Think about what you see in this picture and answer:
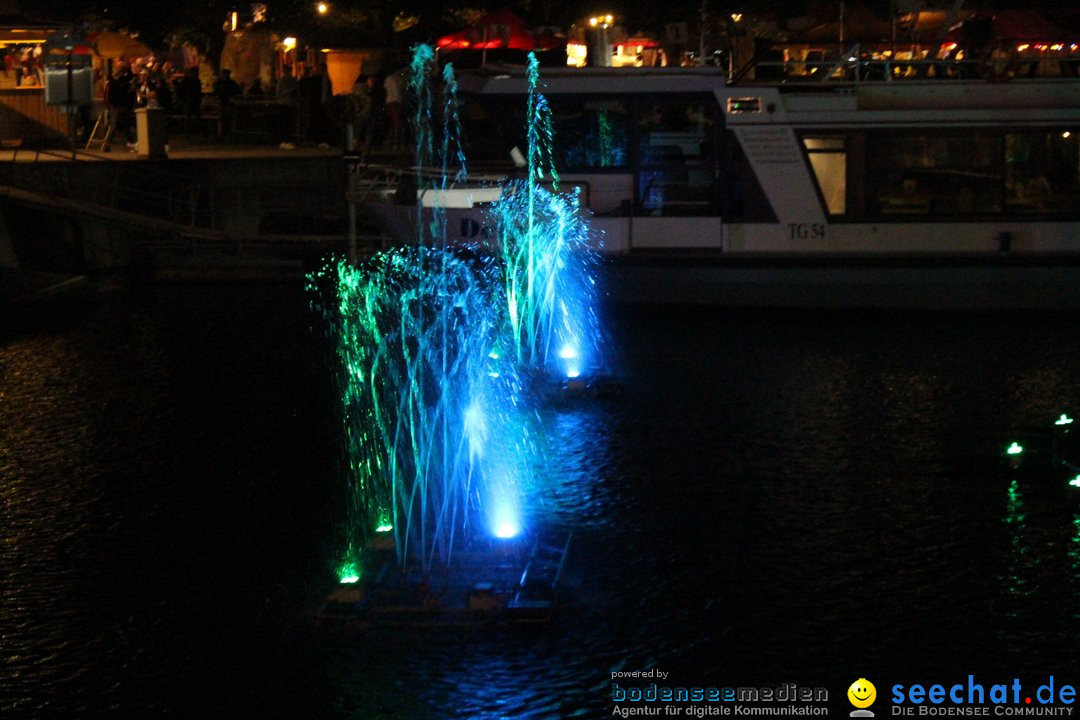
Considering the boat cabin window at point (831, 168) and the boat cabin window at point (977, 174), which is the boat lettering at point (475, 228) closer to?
the boat cabin window at point (831, 168)

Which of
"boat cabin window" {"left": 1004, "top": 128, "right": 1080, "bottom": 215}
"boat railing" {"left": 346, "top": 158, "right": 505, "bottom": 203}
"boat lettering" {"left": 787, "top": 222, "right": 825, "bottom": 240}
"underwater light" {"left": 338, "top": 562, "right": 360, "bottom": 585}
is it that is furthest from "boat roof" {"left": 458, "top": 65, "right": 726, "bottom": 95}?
"underwater light" {"left": 338, "top": 562, "right": 360, "bottom": 585}

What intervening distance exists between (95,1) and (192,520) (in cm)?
2990

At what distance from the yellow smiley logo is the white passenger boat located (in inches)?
493

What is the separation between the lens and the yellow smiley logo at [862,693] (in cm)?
807

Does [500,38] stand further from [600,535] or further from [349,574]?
[349,574]

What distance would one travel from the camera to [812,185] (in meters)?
20.6

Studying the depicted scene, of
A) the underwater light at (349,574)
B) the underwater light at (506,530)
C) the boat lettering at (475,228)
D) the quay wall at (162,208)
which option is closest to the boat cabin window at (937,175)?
the boat lettering at (475,228)

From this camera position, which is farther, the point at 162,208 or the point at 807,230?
the point at 162,208

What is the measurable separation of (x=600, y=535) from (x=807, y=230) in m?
10.8

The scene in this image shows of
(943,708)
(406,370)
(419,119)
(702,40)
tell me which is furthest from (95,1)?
(943,708)

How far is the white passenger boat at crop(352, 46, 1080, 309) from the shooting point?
2044cm

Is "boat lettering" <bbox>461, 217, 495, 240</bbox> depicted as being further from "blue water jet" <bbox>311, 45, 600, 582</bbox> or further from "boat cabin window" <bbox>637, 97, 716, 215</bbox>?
"boat cabin window" <bbox>637, 97, 716, 215</bbox>

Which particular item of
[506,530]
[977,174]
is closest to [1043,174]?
[977,174]

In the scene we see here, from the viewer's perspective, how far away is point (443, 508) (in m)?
11.2
